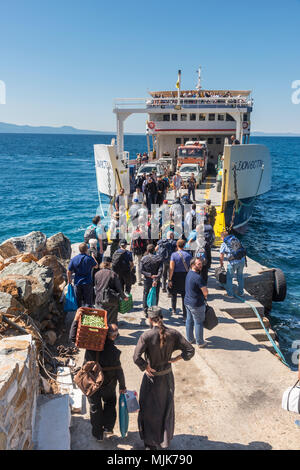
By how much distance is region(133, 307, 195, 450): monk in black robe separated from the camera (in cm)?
393

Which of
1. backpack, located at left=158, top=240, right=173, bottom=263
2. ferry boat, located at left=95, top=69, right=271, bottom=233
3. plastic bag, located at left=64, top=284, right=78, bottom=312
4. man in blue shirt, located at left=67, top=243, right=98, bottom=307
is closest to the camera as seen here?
man in blue shirt, located at left=67, top=243, right=98, bottom=307

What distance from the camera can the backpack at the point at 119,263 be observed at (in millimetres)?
7125

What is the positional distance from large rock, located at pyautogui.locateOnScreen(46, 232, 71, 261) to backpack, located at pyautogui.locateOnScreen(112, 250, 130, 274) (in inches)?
193

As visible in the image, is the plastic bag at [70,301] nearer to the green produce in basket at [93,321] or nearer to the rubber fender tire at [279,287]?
the green produce in basket at [93,321]

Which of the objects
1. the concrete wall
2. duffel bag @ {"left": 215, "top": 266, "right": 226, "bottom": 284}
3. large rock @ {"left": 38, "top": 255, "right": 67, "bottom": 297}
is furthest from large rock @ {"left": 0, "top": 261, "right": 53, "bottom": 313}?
duffel bag @ {"left": 215, "top": 266, "right": 226, "bottom": 284}

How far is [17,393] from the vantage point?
3596mm

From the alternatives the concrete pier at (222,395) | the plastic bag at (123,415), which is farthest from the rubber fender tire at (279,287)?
the plastic bag at (123,415)

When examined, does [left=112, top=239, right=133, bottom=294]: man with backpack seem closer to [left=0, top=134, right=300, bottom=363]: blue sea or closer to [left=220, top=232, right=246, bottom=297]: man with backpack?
[left=220, top=232, right=246, bottom=297]: man with backpack

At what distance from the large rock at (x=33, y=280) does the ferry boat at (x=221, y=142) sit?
18.0ft

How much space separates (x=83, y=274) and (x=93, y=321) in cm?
266

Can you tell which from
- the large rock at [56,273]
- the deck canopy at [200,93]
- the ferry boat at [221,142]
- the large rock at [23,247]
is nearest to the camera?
the large rock at [56,273]

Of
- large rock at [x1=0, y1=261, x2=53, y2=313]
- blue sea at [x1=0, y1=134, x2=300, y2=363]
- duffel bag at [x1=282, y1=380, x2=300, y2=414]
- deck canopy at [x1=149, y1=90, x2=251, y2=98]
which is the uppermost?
deck canopy at [x1=149, y1=90, x2=251, y2=98]

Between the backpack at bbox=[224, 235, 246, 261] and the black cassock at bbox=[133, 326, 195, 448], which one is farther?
the backpack at bbox=[224, 235, 246, 261]

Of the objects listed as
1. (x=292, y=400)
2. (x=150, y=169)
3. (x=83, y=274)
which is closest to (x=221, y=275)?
(x=83, y=274)
